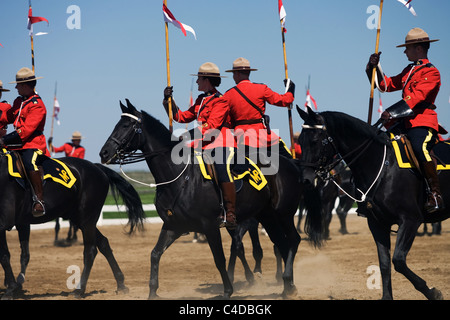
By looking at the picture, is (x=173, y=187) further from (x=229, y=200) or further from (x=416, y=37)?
(x=416, y=37)

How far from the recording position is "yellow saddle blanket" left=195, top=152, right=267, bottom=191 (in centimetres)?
951

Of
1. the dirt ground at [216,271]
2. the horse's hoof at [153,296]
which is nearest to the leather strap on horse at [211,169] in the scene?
the horse's hoof at [153,296]

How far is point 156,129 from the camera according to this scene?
970 centimetres

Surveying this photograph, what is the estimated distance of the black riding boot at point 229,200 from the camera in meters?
9.32

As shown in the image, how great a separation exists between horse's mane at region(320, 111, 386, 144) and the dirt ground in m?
2.70

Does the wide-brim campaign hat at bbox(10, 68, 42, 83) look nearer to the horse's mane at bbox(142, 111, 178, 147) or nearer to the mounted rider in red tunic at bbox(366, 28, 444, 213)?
the horse's mane at bbox(142, 111, 178, 147)

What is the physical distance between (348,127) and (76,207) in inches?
206

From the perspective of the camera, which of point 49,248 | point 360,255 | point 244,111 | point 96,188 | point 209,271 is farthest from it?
point 49,248

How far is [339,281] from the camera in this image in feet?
38.9

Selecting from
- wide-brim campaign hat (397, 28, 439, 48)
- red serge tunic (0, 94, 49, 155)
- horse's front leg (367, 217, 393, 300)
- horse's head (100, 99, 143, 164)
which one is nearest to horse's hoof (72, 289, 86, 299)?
red serge tunic (0, 94, 49, 155)
